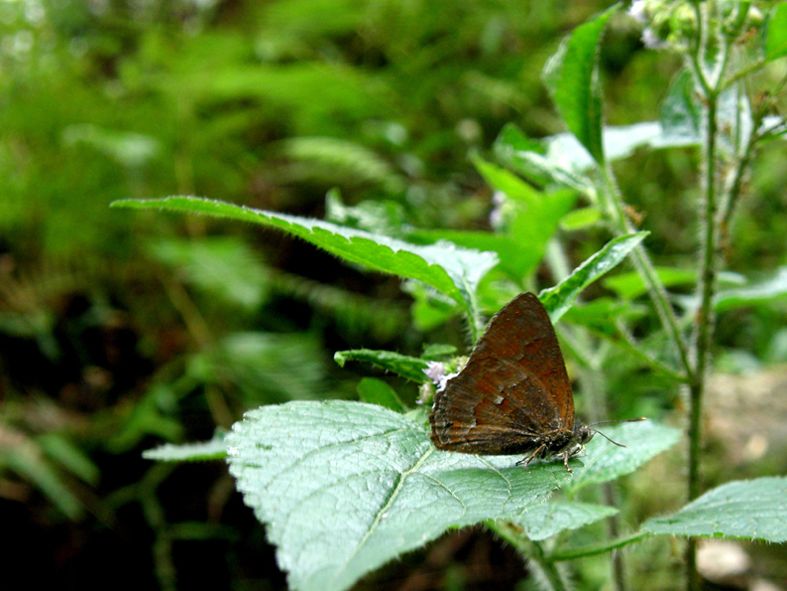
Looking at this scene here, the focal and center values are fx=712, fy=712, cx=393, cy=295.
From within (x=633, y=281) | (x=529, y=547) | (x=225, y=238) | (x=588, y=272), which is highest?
(x=588, y=272)

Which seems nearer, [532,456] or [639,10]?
[532,456]

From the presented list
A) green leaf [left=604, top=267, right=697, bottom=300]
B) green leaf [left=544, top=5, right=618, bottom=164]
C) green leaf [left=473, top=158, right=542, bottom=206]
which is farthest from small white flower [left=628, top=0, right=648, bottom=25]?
green leaf [left=604, top=267, right=697, bottom=300]

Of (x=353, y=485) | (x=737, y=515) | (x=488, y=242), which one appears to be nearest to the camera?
(x=353, y=485)

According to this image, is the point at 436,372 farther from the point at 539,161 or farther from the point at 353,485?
the point at 539,161

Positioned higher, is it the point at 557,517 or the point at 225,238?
the point at 557,517

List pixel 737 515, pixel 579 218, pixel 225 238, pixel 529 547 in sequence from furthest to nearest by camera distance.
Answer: pixel 225 238 → pixel 579 218 → pixel 529 547 → pixel 737 515

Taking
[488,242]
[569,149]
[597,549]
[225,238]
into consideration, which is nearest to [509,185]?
[569,149]

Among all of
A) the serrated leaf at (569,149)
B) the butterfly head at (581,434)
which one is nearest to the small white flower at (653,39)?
the serrated leaf at (569,149)
